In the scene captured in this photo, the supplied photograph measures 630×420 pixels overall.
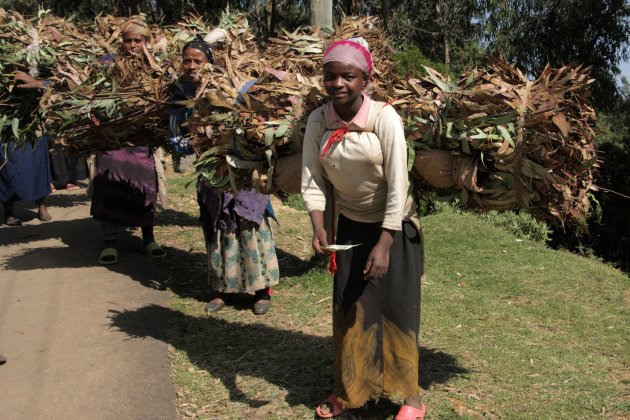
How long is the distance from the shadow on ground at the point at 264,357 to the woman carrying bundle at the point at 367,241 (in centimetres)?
24

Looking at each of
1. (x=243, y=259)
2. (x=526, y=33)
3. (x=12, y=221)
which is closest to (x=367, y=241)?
(x=243, y=259)

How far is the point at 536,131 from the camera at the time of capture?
3.34 metres

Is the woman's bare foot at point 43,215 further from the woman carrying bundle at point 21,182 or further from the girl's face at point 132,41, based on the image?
the girl's face at point 132,41

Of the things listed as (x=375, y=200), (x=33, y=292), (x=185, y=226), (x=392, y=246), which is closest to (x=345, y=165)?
(x=375, y=200)

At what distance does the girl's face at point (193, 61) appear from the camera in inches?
191

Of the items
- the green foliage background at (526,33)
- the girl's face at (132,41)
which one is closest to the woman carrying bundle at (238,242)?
the girl's face at (132,41)

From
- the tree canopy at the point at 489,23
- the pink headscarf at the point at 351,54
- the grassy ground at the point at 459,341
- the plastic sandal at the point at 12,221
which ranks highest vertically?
the tree canopy at the point at 489,23

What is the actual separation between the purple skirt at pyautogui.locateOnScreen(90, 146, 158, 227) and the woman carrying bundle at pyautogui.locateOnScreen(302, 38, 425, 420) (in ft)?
11.9

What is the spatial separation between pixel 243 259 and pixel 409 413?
2.22m

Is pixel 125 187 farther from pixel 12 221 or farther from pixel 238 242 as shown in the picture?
pixel 12 221

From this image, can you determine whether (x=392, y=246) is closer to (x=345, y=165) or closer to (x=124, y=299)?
(x=345, y=165)

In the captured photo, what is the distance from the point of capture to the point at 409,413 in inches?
139

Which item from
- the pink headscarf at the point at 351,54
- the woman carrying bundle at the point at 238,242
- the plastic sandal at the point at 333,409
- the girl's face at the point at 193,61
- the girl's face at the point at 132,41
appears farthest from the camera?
the girl's face at the point at 132,41

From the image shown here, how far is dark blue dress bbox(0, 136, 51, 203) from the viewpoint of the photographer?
8.77 metres
